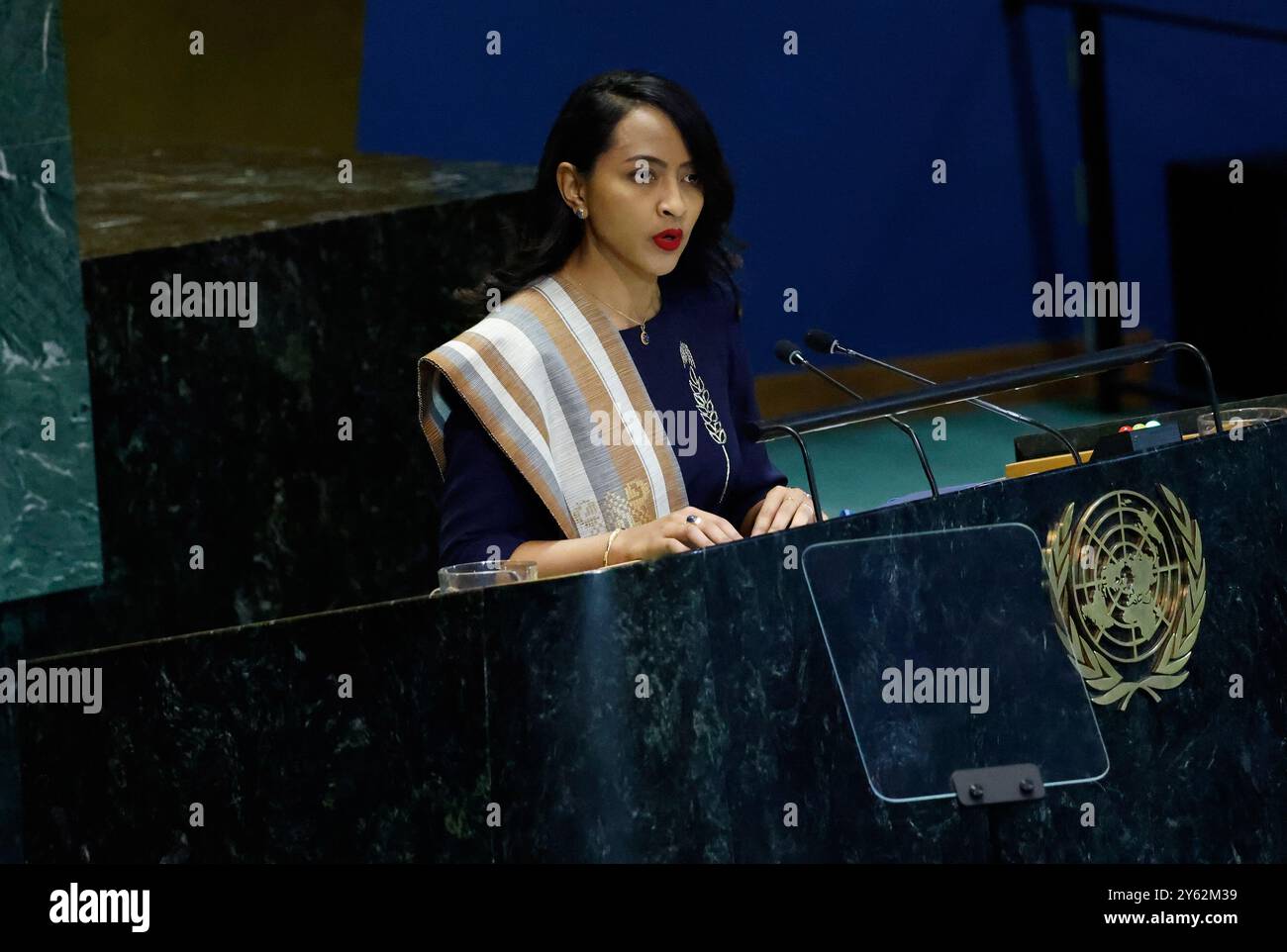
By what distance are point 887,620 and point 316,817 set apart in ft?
2.41

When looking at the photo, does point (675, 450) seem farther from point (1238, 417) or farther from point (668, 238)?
point (1238, 417)

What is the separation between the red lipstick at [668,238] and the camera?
3.46 metres

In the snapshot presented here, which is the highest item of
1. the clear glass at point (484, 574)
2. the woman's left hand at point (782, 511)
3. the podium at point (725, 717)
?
the woman's left hand at point (782, 511)

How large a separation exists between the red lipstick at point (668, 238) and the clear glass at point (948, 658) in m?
0.92

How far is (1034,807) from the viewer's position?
271 centimetres

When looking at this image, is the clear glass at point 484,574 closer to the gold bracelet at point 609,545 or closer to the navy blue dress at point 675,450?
the gold bracelet at point 609,545

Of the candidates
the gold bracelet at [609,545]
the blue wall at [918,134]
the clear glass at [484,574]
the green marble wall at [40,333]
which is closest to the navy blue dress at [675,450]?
the gold bracelet at [609,545]

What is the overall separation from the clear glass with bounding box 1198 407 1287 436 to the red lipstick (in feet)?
2.83

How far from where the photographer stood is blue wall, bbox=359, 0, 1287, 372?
22.6 feet

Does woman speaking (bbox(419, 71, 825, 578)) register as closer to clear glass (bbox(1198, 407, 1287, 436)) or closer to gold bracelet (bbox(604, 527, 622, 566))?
gold bracelet (bbox(604, 527, 622, 566))

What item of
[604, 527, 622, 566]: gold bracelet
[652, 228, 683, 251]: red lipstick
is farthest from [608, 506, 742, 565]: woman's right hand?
[652, 228, 683, 251]: red lipstick

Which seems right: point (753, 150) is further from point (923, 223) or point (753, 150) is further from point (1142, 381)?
point (1142, 381)

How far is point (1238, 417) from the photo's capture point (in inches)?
132

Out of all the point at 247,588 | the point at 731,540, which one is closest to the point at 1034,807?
the point at 731,540
